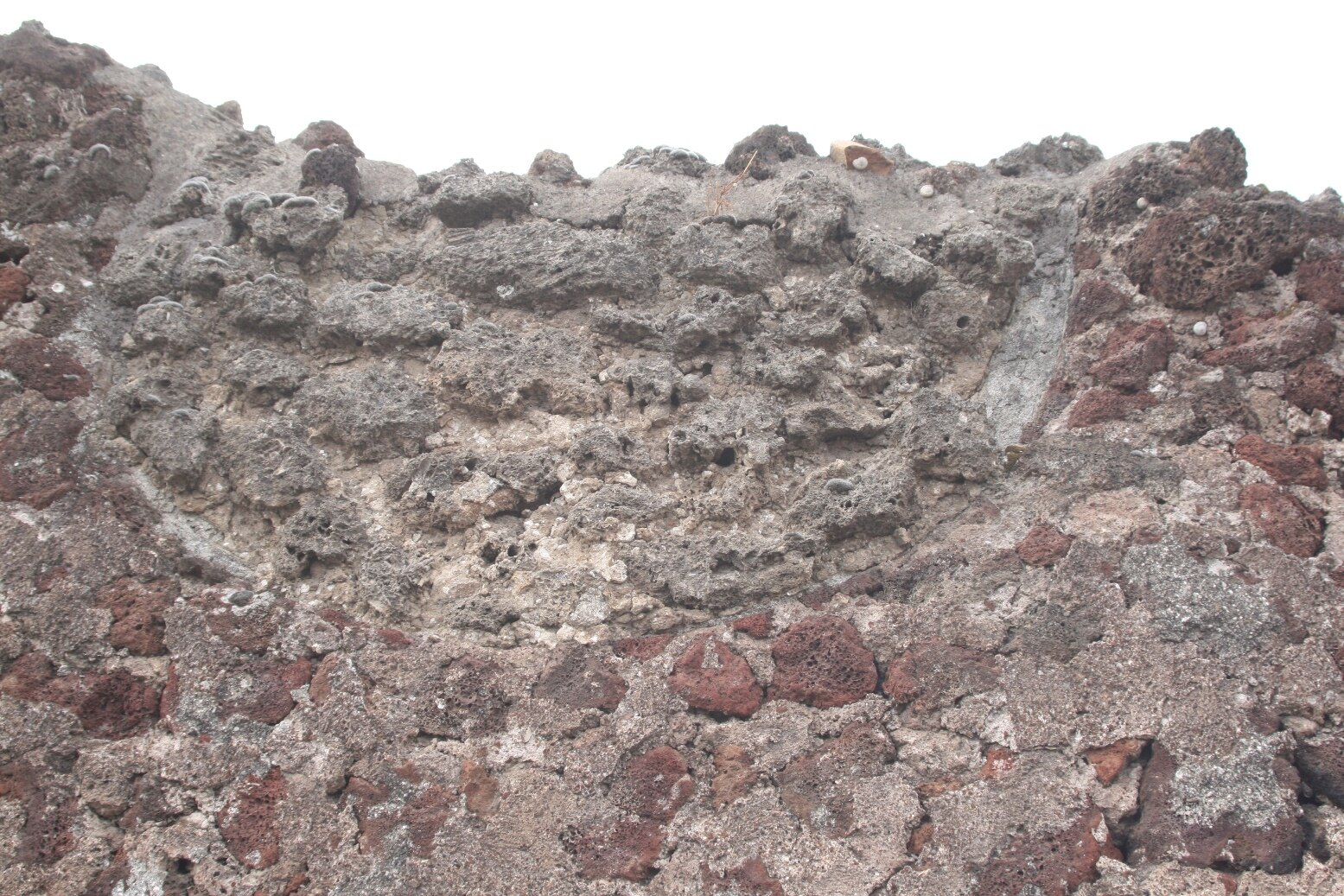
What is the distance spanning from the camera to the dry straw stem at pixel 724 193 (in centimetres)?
568

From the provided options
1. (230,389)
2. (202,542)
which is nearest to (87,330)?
(230,389)

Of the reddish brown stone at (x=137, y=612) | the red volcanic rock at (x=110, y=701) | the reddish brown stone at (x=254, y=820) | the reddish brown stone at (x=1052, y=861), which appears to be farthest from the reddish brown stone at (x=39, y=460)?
the reddish brown stone at (x=1052, y=861)

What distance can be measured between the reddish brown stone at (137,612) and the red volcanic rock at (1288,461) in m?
4.45

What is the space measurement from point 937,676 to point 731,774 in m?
0.87

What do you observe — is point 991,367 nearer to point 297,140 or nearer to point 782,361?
point 782,361

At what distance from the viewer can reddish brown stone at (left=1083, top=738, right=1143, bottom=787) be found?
11.1 feet

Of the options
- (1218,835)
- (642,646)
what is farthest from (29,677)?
(1218,835)

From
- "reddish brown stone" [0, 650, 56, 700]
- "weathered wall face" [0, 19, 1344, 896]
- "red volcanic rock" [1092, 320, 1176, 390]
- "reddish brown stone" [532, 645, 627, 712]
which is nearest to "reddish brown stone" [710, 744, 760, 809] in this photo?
"weathered wall face" [0, 19, 1344, 896]

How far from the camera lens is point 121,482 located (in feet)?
14.5

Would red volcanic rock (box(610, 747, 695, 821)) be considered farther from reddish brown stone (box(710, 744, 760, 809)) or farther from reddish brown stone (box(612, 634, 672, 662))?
reddish brown stone (box(612, 634, 672, 662))

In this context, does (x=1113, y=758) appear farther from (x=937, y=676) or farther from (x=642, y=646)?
(x=642, y=646)

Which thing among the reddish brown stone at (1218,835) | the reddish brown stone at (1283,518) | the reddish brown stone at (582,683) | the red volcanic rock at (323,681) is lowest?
the red volcanic rock at (323,681)

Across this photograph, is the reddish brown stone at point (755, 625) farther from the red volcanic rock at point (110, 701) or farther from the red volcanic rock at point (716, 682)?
the red volcanic rock at point (110, 701)

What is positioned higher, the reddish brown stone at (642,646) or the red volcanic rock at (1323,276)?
the red volcanic rock at (1323,276)
